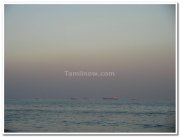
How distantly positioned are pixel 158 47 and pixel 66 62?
1.14m

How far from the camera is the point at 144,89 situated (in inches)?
340

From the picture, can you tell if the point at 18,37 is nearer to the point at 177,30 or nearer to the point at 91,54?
the point at 91,54

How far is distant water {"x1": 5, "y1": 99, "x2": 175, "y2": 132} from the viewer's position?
8508 millimetres

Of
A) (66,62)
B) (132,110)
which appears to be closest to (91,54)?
(66,62)

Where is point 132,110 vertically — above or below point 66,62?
below

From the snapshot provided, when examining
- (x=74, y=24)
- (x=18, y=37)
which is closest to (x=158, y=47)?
(x=74, y=24)

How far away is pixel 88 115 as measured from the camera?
859cm

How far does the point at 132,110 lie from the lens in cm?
870

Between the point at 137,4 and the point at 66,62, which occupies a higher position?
the point at 137,4

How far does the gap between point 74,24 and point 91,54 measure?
0.42 meters

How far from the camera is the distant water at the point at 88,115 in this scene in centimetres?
851

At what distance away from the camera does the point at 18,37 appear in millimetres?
8523

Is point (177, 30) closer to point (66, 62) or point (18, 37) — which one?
point (66, 62)

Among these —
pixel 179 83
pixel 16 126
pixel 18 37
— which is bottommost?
pixel 16 126
